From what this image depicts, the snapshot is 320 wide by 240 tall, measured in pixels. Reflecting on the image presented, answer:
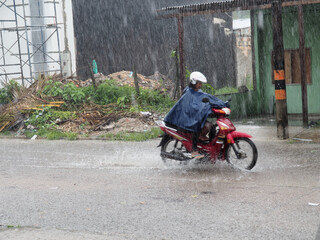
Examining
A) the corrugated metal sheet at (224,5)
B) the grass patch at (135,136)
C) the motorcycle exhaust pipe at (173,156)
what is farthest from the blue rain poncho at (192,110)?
the corrugated metal sheet at (224,5)

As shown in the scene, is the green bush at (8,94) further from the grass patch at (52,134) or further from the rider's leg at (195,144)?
the rider's leg at (195,144)

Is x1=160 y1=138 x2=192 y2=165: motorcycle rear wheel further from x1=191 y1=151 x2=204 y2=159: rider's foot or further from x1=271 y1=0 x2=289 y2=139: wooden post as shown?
x1=271 y1=0 x2=289 y2=139: wooden post

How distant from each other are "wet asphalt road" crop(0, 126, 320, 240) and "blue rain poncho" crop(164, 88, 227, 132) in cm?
83

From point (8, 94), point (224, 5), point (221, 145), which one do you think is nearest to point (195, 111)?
point (221, 145)

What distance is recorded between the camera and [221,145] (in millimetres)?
8758

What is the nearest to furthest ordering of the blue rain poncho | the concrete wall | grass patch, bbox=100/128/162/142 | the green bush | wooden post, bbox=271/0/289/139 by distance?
the blue rain poncho
wooden post, bbox=271/0/289/139
grass patch, bbox=100/128/162/142
the green bush
the concrete wall

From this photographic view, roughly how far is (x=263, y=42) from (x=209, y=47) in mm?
7618

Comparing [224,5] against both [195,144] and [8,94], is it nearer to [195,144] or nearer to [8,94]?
[195,144]

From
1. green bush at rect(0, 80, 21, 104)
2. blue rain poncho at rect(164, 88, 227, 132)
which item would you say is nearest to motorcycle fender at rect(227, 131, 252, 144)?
blue rain poncho at rect(164, 88, 227, 132)

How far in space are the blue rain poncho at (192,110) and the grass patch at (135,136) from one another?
3577 mm

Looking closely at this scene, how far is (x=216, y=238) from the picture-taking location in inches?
207

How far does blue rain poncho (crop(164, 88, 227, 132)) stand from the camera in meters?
8.73

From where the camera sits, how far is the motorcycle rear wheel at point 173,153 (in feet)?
29.6

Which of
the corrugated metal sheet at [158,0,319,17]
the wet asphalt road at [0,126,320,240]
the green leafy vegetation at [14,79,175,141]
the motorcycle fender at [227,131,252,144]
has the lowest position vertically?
the wet asphalt road at [0,126,320,240]
